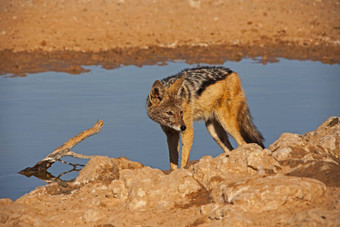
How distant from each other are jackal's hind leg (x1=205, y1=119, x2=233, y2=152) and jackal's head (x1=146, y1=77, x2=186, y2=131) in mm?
980

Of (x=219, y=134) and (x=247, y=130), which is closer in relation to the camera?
Result: (x=247, y=130)

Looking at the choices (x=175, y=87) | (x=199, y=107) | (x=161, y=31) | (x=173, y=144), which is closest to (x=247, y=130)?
(x=199, y=107)

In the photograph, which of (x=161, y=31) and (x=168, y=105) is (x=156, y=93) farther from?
(x=161, y=31)

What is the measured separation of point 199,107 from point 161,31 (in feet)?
33.5

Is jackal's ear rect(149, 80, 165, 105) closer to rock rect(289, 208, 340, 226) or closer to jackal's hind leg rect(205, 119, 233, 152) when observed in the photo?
jackal's hind leg rect(205, 119, 233, 152)

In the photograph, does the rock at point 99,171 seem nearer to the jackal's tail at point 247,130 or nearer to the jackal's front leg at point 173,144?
the jackal's front leg at point 173,144

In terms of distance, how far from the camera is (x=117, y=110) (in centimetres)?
1088

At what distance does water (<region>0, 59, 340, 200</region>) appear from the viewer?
8.84 m

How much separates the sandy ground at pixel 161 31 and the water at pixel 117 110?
1424 mm

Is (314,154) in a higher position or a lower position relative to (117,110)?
lower

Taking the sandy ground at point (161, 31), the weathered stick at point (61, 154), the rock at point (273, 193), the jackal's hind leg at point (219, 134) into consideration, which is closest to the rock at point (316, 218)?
the rock at point (273, 193)

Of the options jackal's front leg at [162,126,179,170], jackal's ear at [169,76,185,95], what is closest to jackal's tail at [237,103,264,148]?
jackal's front leg at [162,126,179,170]

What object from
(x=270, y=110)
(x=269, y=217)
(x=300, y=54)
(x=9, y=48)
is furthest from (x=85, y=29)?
(x=269, y=217)

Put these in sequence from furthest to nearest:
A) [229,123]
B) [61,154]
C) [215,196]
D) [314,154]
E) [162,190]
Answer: [229,123] < [61,154] < [314,154] < [162,190] < [215,196]
